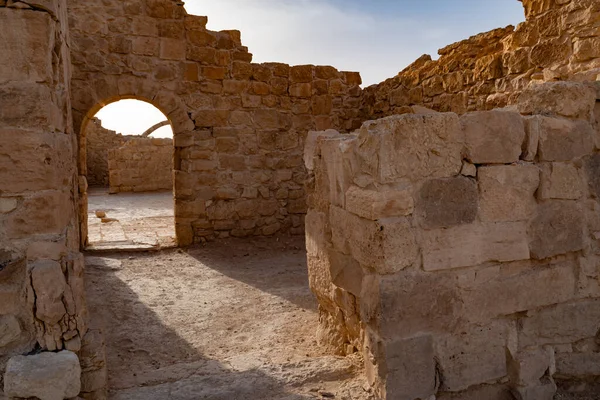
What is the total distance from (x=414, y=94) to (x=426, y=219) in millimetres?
4663

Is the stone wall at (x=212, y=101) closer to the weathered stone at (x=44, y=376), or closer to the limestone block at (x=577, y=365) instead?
the weathered stone at (x=44, y=376)

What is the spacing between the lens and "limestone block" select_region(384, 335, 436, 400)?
2156 millimetres

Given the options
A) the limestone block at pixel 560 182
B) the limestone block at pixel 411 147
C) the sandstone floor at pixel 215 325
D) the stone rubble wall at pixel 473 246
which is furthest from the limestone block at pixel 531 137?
the sandstone floor at pixel 215 325

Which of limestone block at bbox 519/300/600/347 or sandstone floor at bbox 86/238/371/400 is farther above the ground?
limestone block at bbox 519/300/600/347

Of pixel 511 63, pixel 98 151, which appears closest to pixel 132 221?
pixel 511 63

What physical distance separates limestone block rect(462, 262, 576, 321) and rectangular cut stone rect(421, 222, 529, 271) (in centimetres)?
11

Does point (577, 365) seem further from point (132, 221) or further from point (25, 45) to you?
point (132, 221)

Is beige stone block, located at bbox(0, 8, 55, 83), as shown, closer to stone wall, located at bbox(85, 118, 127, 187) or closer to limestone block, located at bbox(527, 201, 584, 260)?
limestone block, located at bbox(527, 201, 584, 260)

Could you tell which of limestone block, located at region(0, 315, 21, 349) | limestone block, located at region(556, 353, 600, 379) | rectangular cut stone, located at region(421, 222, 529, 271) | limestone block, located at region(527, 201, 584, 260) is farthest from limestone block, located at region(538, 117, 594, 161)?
limestone block, located at region(0, 315, 21, 349)

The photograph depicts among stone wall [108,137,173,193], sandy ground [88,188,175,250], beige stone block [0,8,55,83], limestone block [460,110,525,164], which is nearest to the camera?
beige stone block [0,8,55,83]

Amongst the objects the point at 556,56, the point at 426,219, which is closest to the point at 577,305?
the point at 426,219

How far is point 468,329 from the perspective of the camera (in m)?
2.32

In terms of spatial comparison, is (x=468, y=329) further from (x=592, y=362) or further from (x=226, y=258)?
(x=226, y=258)

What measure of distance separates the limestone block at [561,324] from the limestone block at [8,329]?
2484 mm
